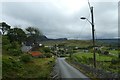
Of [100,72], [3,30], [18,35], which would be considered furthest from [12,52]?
[3,30]

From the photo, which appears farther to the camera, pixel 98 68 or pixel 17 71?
pixel 17 71

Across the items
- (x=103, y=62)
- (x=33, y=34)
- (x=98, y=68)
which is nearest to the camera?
(x=98, y=68)

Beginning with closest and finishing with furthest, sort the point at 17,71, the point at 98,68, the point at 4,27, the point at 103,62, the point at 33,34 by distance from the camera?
1. the point at 98,68
2. the point at 17,71
3. the point at 103,62
4. the point at 4,27
5. the point at 33,34

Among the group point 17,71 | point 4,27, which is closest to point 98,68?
point 17,71

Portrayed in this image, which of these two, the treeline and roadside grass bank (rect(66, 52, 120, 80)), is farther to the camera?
the treeline

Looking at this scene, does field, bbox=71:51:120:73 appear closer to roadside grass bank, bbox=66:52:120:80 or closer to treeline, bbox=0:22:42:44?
roadside grass bank, bbox=66:52:120:80

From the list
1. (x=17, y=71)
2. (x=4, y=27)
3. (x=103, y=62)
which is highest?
(x=4, y=27)

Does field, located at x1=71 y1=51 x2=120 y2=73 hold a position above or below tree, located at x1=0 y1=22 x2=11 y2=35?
below

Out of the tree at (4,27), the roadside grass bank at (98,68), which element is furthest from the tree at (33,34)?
the roadside grass bank at (98,68)

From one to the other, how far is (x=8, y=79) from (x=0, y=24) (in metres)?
85.6

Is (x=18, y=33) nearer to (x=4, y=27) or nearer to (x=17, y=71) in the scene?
(x=4, y=27)

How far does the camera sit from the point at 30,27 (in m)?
152

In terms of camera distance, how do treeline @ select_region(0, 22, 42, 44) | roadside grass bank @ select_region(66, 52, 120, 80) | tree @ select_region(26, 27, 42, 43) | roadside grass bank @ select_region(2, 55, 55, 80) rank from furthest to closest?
tree @ select_region(26, 27, 42, 43)
treeline @ select_region(0, 22, 42, 44)
roadside grass bank @ select_region(2, 55, 55, 80)
roadside grass bank @ select_region(66, 52, 120, 80)

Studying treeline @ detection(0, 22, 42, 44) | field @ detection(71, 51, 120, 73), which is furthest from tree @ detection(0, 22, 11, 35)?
field @ detection(71, 51, 120, 73)
